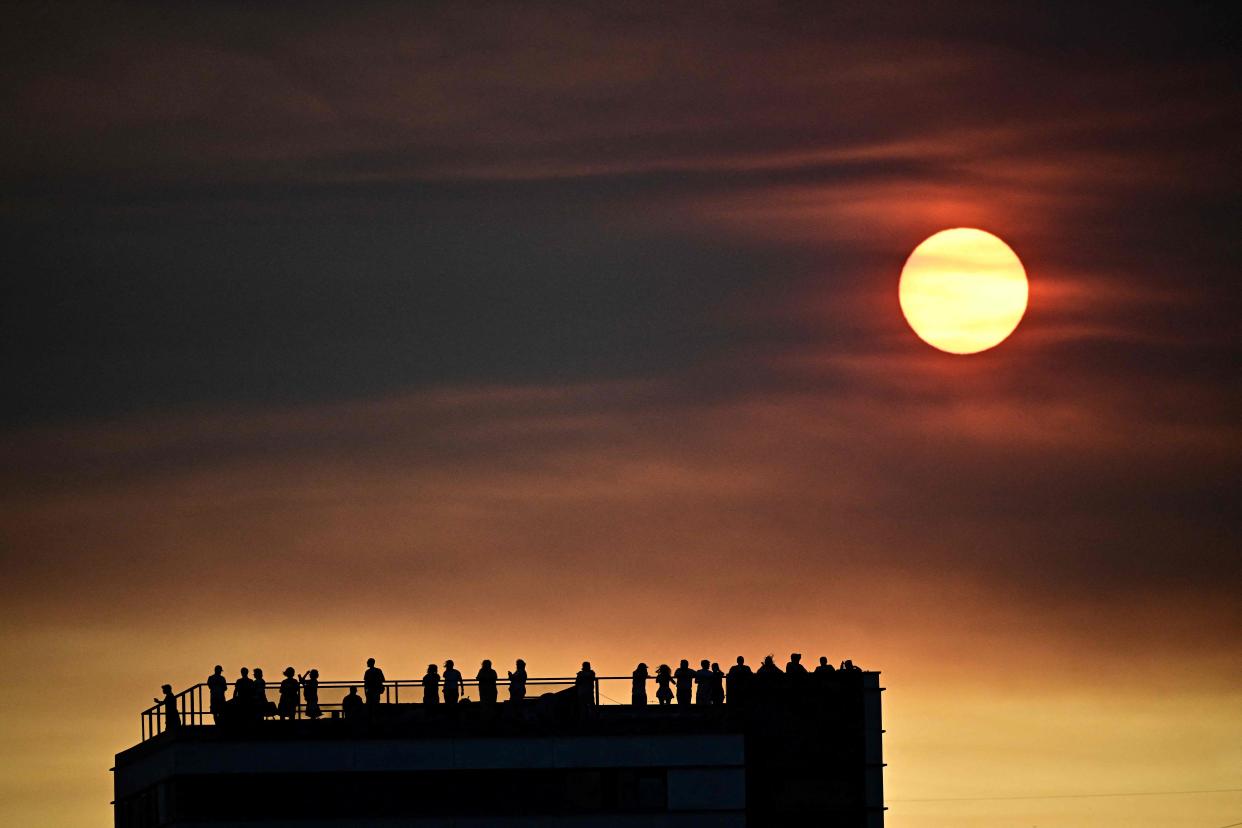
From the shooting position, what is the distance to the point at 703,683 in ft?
355

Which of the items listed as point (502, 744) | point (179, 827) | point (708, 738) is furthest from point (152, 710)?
point (708, 738)

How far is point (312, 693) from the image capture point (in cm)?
10606

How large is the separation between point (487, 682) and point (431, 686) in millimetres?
1842

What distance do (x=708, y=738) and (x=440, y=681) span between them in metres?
9.13

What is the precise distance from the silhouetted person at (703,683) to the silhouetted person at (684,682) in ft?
0.68

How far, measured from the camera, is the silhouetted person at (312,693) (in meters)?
106

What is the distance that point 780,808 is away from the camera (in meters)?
109

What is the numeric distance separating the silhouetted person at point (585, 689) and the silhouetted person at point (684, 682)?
2.74 metres

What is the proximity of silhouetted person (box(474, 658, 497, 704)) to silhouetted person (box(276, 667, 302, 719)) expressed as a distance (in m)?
5.80

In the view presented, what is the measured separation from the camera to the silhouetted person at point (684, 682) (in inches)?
4247

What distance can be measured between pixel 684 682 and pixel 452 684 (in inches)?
→ 298

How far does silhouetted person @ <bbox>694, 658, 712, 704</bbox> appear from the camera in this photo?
107750mm

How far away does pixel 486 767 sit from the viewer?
108250 mm

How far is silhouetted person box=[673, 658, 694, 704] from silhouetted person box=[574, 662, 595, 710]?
8.99 ft
